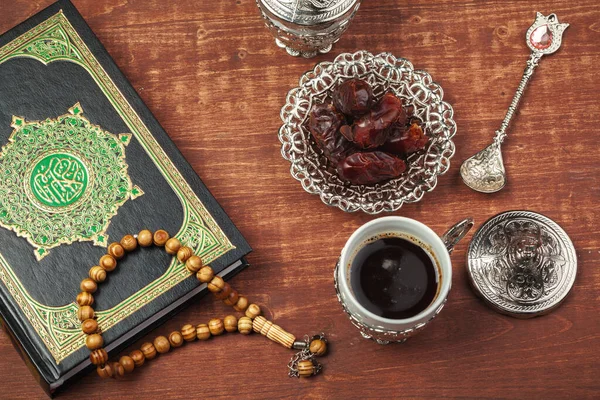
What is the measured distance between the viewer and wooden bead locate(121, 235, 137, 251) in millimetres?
1200

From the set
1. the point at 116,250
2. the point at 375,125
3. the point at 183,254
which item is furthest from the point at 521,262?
the point at 116,250

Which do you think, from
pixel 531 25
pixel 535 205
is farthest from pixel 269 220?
pixel 531 25

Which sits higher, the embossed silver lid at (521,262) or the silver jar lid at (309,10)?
the silver jar lid at (309,10)

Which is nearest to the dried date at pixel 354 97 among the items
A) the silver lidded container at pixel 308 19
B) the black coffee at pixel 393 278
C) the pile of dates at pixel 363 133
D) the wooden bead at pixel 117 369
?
the pile of dates at pixel 363 133

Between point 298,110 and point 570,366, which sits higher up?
point 298,110

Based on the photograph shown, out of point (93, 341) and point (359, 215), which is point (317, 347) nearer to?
point (359, 215)

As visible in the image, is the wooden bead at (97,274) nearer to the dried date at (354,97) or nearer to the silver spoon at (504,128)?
the dried date at (354,97)

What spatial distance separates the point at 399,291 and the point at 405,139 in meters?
0.25

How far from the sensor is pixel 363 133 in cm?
116

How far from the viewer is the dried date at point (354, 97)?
1.17 meters

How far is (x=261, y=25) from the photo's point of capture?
134cm

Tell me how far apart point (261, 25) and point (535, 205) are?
0.59 metres

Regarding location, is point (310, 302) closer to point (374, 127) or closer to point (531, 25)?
point (374, 127)

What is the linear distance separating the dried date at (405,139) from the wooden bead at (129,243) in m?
0.44
